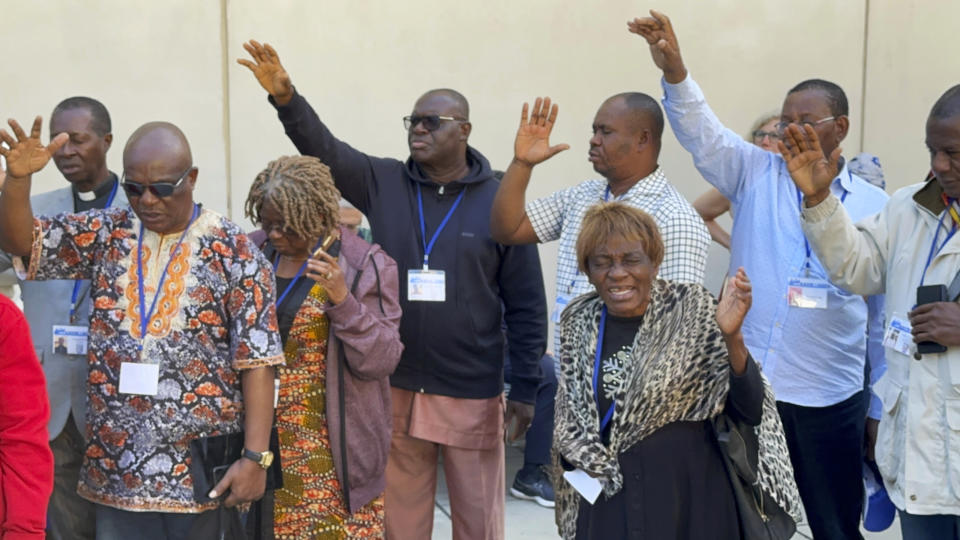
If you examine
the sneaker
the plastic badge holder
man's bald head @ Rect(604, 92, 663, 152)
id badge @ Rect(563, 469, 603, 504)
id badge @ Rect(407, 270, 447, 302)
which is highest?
man's bald head @ Rect(604, 92, 663, 152)

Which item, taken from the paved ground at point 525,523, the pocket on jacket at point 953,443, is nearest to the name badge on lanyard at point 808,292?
the pocket on jacket at point 953,443

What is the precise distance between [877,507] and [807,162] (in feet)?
4.38

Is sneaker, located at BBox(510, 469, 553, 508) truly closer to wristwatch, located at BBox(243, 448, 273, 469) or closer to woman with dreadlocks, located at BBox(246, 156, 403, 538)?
woman with dreadlocks, located at BBox(246, 156, 403, 538)

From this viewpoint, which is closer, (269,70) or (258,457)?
(258,457)

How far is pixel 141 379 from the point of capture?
11.2 ft

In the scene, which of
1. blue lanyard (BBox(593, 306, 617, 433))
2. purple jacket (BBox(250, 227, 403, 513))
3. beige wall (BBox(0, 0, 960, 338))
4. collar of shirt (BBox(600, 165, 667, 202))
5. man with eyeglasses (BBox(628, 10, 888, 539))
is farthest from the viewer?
beige wall (BBox(0, 0, 960, 338))

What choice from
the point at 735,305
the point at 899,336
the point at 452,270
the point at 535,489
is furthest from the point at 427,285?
the point at 535,489

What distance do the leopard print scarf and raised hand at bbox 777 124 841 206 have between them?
64 centimetres

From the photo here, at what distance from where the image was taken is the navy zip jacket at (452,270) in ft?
15.1

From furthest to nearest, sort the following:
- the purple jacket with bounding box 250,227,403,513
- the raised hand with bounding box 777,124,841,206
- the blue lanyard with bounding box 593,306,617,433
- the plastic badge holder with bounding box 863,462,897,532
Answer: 1. the plastic badge holder with bounding box 863,462,897,532
2. the purple jacket with bounding box 250,227,403,513
3. the raised hand with bounding box 777,124,841,206
4. the blue lanyard with bounding box 593,306,617,433

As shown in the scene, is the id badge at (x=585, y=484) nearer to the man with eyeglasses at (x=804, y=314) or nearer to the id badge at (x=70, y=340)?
the man with eyeglasses at (x=804, y=314)

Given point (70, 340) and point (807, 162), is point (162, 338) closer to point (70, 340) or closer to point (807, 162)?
point (70, 340)

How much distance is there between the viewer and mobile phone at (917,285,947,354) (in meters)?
3.49

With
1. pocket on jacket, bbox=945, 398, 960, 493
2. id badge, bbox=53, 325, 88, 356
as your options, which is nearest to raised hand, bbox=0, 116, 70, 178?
id badge, bbox=53, 325, 88, 356
